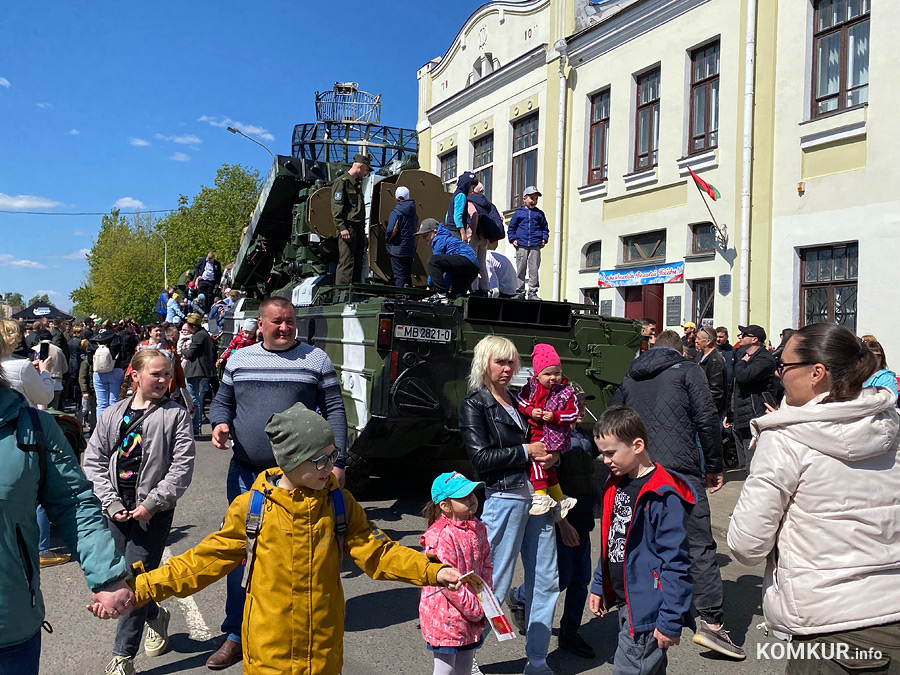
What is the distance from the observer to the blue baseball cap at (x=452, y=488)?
131 inches

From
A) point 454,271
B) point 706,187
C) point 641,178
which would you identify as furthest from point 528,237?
point 641,178

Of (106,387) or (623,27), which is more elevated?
(623,27)

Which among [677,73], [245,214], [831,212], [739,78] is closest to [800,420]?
[831,212]

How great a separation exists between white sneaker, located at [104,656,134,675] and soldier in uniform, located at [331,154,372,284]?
544cm

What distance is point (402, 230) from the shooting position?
8.41m

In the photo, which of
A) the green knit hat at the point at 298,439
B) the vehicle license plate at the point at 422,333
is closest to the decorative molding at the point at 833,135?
the vehicle license plate at the point at 422,333

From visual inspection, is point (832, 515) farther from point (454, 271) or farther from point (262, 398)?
point (454, 271)

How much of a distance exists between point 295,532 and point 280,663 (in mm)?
458

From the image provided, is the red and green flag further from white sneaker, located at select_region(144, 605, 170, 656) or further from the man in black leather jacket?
white sneaker, located at select_region(144, 605, 170, 656)

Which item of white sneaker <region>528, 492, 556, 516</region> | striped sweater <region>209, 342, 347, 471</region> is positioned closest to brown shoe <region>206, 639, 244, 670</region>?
striped sweater <region>209, 342, 347, 471</region>

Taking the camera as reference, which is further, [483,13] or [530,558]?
[483,13]

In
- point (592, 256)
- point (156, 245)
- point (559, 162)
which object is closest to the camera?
point (592, 256)

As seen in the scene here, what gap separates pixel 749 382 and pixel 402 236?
392 cm

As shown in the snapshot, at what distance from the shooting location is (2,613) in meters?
2.32
